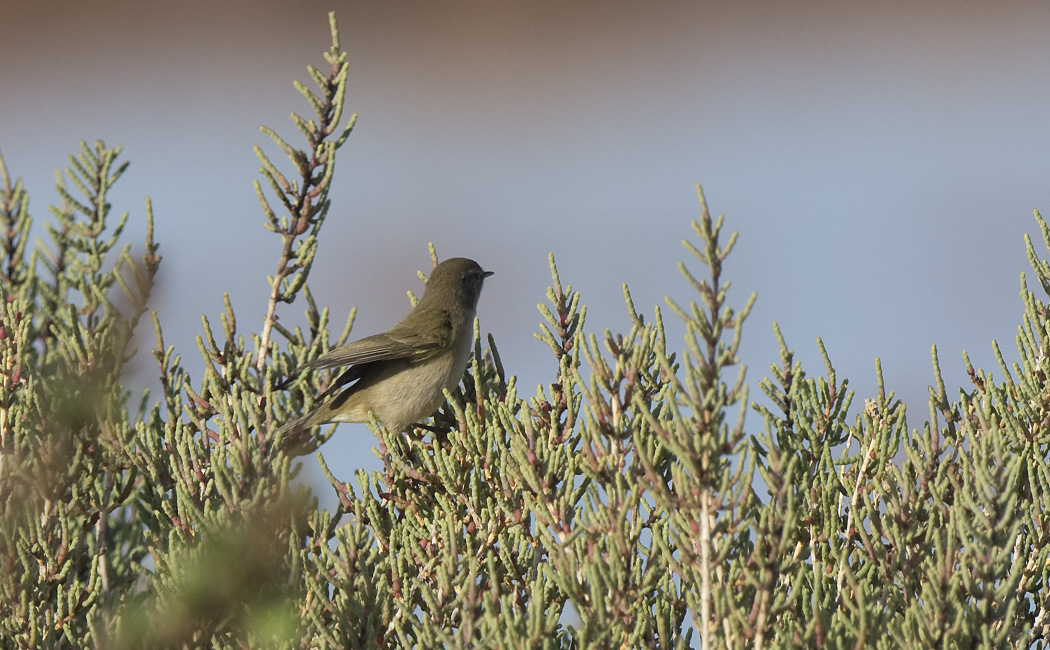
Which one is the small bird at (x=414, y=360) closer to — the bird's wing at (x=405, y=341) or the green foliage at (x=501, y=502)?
the bird's wing at (x=405, y=341)

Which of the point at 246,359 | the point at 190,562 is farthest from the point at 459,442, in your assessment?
the point at 190,562

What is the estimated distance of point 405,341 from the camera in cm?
573

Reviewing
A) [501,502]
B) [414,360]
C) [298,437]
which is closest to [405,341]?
[414,360]

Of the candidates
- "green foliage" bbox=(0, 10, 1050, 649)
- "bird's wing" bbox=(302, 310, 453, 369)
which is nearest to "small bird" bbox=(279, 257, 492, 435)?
"bird's wing" bbox=(302, 310, 453, 369)

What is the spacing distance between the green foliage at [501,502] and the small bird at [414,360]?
Result: 2.72 feet

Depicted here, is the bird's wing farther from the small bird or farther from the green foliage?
the green foliage

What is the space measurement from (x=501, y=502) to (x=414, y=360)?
2.76m

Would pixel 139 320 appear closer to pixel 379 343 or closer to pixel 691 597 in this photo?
pixel 691 597

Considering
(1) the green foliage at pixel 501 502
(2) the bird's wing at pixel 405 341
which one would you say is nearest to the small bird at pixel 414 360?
(2) the bird's wing at pixel 405 341

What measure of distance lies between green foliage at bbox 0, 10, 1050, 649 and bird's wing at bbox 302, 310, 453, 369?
2.50 feet

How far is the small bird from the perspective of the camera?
16.7ft

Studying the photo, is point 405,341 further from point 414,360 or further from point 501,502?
→ point 501,502

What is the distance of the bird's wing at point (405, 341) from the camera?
504cm

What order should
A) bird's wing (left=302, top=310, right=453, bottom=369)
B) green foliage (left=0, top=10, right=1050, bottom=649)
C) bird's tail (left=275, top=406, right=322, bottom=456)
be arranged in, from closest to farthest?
1. green foliage (left=0, top=10, right=1050, bottom=649)
2. bird's tail (left=275, top=406, right=322, bottom=456)
3. bird's wing (left=302, top=310, right=453, bottom=369)
